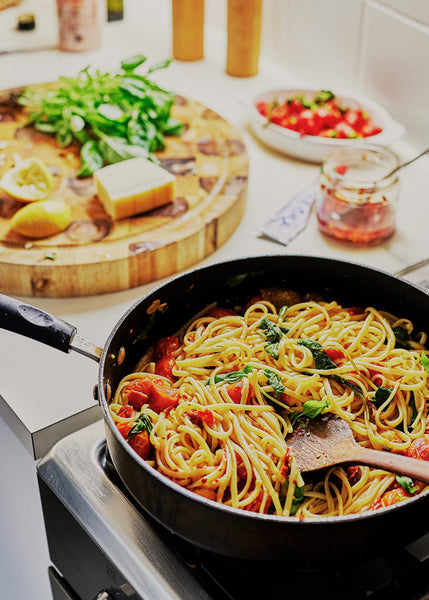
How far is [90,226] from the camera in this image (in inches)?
60.2

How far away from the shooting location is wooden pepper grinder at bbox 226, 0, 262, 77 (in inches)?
81.9

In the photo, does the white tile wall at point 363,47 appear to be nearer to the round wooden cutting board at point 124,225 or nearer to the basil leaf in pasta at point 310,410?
the round wooden cutting board at point 124,225

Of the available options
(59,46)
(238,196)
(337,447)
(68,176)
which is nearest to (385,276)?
(337,447)

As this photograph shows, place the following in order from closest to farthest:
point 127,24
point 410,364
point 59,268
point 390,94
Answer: point 410,364
point 59,268
point 390,94
point 127,24

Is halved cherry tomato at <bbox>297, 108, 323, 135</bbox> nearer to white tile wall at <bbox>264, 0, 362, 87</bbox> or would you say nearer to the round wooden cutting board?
the round wooden cutting board

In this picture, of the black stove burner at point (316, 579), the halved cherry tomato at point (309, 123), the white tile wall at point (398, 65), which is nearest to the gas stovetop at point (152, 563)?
the black stove burner at point (316, 579)

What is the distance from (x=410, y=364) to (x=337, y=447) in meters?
0.25

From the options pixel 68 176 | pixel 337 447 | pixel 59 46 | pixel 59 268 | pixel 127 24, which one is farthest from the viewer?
pixel 127 24

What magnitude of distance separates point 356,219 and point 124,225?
491mm

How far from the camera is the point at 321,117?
1854mm

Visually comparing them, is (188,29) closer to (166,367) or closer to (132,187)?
(132,187)

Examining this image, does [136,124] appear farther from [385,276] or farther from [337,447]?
[337,447]

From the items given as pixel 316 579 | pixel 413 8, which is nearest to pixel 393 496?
pixel 316 579

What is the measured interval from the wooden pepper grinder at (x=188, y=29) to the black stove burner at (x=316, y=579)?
1719mm
